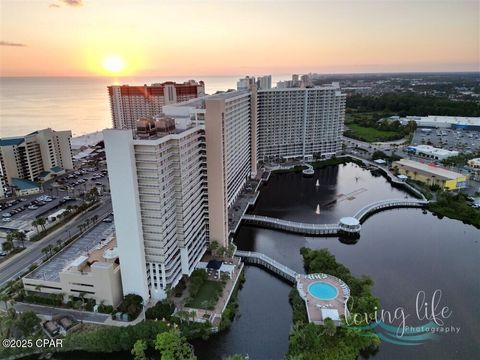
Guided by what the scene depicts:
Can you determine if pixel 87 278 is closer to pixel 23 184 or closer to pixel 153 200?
pixel 153 200

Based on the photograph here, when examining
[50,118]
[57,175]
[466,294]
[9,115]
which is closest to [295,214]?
A: [466,294]

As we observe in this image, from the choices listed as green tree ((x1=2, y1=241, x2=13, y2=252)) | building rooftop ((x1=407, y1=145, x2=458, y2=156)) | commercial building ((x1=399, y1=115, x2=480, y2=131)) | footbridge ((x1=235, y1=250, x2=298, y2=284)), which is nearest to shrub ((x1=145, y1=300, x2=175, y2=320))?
footbridge ((x1=235, y1=250, x2=298, y2=284))

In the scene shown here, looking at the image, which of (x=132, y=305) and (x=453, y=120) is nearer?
(x=132, y=305)

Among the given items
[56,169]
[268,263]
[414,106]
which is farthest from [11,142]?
[414,106]

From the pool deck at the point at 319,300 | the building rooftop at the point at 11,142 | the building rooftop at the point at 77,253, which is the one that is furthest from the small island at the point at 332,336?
the building rooftop at the point at 11,142

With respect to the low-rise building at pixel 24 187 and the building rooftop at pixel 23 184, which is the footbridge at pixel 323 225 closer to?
the low-rise building at pixel 24 187

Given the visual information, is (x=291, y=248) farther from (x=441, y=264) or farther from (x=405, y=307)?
(x=441, y=264)
